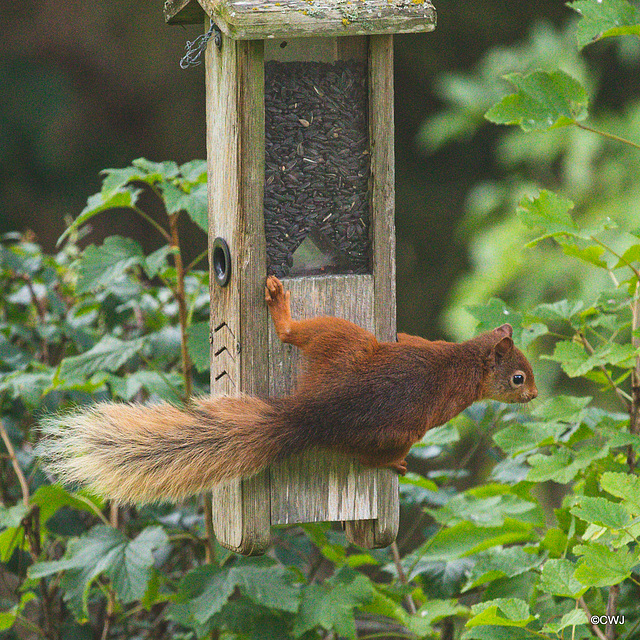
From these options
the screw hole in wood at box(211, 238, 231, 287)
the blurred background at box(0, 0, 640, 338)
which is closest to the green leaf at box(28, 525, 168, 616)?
the screw hole in wood at box(211, 238, 231, 287)

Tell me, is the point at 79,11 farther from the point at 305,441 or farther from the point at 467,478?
the point at 305,441

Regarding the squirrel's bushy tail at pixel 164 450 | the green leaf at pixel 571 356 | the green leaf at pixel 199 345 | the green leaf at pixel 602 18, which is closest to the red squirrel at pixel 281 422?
the squirrel's bushy tail at pixel 164 450

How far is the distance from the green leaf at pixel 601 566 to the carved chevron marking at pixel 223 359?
77 centimetres

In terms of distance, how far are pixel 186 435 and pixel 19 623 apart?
52.5 inches

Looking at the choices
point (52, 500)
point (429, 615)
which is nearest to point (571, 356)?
point (429, 615)

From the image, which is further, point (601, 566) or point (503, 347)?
point (503, 347)

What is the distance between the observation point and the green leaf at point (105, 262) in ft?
8.11

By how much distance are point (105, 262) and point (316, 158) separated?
31.9 inches

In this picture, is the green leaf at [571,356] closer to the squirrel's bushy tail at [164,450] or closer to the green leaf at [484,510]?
the green leaf at [484,510]

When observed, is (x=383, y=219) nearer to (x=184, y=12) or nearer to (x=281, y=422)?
(x=281, y=422)

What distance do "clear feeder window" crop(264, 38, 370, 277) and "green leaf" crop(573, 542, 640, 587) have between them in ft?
2.46

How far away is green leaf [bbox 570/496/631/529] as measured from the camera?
1.66 metres

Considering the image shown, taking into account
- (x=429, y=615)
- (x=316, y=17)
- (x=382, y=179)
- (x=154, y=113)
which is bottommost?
(x=429, y=615)

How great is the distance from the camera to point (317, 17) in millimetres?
1774
